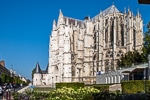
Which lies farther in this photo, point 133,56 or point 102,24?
point 102,24

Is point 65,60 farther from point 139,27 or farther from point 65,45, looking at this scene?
point 139,27

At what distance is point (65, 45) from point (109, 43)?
1524 centimetres

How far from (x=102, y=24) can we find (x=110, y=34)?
432 centimetres

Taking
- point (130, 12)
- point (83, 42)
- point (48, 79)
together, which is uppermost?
point (130, 12)

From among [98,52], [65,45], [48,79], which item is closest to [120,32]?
[98,52]

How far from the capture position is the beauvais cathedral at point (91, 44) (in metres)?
86.7

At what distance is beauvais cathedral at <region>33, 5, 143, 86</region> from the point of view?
86688 mm

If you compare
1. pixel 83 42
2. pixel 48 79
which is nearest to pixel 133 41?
pixel 83 42

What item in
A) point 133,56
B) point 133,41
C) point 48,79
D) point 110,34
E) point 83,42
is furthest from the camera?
point 48,79

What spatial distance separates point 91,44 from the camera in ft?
314

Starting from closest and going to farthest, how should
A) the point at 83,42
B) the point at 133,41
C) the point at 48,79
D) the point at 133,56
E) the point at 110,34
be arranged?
1. the point at 133,56
2. the point at 133,41
3. the point at 110,34
4. the point at 83,42
5. the point at 48,79

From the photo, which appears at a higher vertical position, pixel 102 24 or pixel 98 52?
pixel 102 24

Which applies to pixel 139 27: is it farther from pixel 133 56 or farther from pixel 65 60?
pixel 65 60

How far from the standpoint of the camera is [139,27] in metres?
87.2
